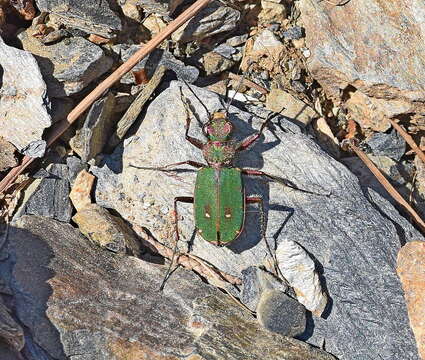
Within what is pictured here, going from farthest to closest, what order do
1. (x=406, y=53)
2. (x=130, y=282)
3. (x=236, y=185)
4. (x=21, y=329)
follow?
1. (x=406, y=53)
2. (x=236, y=185)
3. (x=130, y=282)
4. (x=21, y=329)

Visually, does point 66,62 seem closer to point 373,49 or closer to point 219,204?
point 219,204

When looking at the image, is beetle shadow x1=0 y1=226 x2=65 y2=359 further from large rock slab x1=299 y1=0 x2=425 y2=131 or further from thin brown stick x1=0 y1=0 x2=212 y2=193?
large rock slab x1=299 y1=0 x2=425 y2=131

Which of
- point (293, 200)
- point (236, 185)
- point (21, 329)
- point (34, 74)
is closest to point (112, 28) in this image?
point (34, 74)

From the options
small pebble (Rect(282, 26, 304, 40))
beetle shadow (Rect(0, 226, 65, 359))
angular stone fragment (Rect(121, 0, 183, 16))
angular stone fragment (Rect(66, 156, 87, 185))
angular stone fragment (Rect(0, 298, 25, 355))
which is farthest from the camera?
small pebble (Rect(282, 26, 304, 40))

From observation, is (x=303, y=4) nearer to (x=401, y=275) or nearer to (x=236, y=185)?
(x=236, y=185)

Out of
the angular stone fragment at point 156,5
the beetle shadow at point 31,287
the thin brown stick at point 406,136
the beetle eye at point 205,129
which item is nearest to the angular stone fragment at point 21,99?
the beetle shadow at point 31,287

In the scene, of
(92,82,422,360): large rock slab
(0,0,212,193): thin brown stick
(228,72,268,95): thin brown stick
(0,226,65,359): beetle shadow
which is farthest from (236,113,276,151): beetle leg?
(0,226,65,359): beetle shadow

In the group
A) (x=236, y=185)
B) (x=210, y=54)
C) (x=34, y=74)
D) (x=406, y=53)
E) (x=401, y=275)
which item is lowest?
(x=401, y=275)
